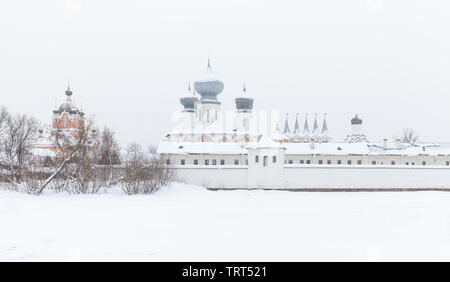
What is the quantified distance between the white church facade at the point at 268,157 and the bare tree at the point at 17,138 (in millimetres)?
8401

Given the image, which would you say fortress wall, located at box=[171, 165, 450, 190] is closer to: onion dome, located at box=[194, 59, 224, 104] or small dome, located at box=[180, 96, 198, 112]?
onion dome, located at box=[194, 59, 224, 104]

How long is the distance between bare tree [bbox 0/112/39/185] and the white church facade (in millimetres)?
8401

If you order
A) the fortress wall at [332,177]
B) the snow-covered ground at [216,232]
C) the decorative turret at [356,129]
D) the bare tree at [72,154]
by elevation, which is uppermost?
the decorative turret at [356,129]

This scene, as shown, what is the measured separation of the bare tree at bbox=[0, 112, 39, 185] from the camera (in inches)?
901

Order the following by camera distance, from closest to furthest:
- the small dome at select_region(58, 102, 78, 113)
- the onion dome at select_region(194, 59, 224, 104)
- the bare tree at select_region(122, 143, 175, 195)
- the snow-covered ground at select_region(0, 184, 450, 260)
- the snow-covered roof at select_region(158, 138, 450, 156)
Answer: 1. the snow-covered ground at select_region(0, 184, 450, 260)
2. the bare tree at select_region(122, 143, 175, 195)
3. the snow-covered roof at select_region(158, 138, 450, 156)
4. the onion dome at select_region(194, 59, 224, 104)
5. the small dome at select_region(58, 102, 78, 113)

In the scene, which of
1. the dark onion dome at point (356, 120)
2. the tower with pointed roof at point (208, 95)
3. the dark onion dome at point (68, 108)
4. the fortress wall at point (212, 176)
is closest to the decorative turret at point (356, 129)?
the dark onion dome at point (356, 120)

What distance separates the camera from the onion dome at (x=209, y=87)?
134 feet

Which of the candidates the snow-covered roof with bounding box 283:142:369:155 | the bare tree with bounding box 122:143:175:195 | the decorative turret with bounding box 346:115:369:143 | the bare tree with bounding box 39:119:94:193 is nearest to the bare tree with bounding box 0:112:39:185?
the bare tree with bounding box 39:119:94:193

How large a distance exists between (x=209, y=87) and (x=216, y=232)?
31.8 metres

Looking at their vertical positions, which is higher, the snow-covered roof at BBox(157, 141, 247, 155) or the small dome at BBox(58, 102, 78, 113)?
the small dome at BBox(58, 102, 78, 113)

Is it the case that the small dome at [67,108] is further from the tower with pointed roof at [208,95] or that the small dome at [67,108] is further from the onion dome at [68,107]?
→ the tower with pointed roof at [208,95]

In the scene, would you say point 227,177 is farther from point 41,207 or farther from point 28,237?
point 28,237

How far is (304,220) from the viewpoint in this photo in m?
11.9
